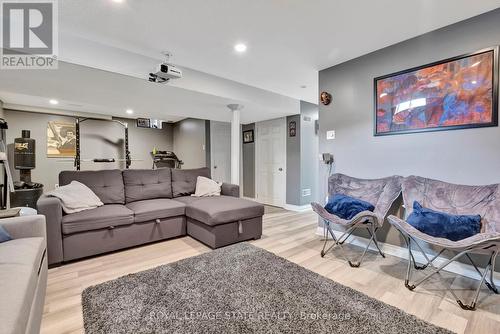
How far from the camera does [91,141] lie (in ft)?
21.4

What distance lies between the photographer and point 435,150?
7.85ft

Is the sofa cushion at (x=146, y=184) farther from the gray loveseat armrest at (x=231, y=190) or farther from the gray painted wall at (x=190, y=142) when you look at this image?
the gray painted wall at (x=190, y=142)

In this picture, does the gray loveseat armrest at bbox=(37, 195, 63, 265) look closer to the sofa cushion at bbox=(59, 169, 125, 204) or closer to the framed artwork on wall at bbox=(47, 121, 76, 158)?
the sofa cushion at bbox=(59, 169, 125, 204)

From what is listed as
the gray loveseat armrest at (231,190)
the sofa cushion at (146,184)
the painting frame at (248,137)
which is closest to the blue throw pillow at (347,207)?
the gray loveseat armrest at (231,190)

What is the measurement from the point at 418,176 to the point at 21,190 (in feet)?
18.4

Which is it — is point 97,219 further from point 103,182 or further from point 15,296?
point 15,296

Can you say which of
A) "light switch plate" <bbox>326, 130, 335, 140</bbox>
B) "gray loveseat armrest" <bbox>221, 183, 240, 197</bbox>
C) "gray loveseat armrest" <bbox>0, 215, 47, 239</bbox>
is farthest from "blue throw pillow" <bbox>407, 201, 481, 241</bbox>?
"gray loveseat armrest" <bbox>0, 215, 47, 239</bbox>

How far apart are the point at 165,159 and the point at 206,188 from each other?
4.09 m

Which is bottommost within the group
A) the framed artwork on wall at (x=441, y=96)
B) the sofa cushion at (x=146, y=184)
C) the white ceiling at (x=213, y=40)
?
the sofa cushion at (x=146, y=184)

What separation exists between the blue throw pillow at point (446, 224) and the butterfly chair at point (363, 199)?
34 centimetres

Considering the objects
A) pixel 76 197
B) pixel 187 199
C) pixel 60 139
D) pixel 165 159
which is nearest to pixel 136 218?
pixel 76 197

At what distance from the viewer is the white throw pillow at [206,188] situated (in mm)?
3750

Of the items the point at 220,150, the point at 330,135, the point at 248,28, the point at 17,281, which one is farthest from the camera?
the point at 220,150

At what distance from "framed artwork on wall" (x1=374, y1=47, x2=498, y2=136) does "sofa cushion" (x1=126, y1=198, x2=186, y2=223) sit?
271 cm
